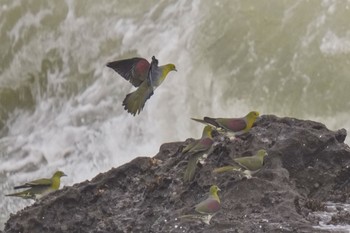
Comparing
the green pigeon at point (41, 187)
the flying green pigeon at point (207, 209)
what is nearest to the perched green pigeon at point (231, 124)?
the flying green pigeon at point (207, 209)

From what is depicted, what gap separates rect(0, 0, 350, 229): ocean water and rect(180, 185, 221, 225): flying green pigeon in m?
4.25

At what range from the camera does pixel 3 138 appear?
10453mm

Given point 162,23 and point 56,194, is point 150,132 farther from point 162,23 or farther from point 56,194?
point 56,194

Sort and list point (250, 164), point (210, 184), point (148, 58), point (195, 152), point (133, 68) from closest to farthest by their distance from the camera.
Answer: point (250, 164), point (210, 184), point (195, 152), point (133, 68), point (148, 58)

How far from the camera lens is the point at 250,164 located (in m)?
4.44

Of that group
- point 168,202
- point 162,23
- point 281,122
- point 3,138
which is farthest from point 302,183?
point 3,138

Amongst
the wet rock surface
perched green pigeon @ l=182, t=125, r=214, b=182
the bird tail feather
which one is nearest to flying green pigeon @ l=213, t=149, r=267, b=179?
the wet rock surface

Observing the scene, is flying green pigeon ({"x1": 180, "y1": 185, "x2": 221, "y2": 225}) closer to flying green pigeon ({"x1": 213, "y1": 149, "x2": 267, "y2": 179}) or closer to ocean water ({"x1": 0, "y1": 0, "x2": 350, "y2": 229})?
flying green pigeon ({"x1": 213, "y1": 149, "x2": 267, "y2": 179})

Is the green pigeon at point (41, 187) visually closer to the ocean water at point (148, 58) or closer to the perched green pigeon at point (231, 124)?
the perched green pigeon at point (231, 124)

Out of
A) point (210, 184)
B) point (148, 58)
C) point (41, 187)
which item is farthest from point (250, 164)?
point (148, 58)

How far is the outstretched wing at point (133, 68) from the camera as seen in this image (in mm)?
4957

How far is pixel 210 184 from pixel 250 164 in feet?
0.83

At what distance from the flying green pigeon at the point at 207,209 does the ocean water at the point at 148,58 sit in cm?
425

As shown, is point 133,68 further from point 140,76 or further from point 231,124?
point 231,124
